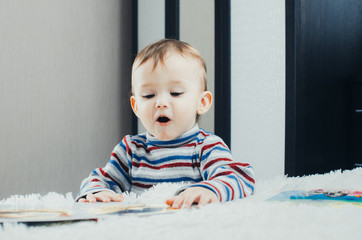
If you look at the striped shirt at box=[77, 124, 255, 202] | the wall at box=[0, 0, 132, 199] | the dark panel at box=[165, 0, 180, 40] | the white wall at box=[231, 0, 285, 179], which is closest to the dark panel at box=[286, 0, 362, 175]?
the white wall at box=[231, 0, 285, 179]

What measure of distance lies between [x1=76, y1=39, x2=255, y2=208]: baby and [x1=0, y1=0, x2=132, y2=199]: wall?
0.65 metres

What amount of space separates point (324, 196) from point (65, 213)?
0.40 meters

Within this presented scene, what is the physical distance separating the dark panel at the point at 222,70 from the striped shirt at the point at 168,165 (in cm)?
65

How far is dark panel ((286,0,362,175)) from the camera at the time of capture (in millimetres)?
1391

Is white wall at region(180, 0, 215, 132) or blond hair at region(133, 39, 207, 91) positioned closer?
blond hair at region(133, 39, 207, 91)

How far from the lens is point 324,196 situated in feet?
2.23

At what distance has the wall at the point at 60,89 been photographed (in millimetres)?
1424

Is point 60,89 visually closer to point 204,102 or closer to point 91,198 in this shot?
point 204,102

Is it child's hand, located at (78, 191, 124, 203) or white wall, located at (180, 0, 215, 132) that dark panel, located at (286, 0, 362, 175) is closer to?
white wall, located at (180, 0, 215, 132)

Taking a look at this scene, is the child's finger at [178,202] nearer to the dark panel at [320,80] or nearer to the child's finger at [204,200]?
the child's finger at [204,200]

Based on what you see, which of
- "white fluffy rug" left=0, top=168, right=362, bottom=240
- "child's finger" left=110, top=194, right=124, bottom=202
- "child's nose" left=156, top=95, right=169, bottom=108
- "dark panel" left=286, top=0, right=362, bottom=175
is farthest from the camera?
"dark panel" left=286, top=0, right=362, bottom=175

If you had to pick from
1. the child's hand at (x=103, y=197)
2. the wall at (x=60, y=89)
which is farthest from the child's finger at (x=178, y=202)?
the wall at (x=60, y=89)

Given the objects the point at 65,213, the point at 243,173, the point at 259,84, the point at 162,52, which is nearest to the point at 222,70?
the point at 259,84

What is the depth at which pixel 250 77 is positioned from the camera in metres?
1.54
